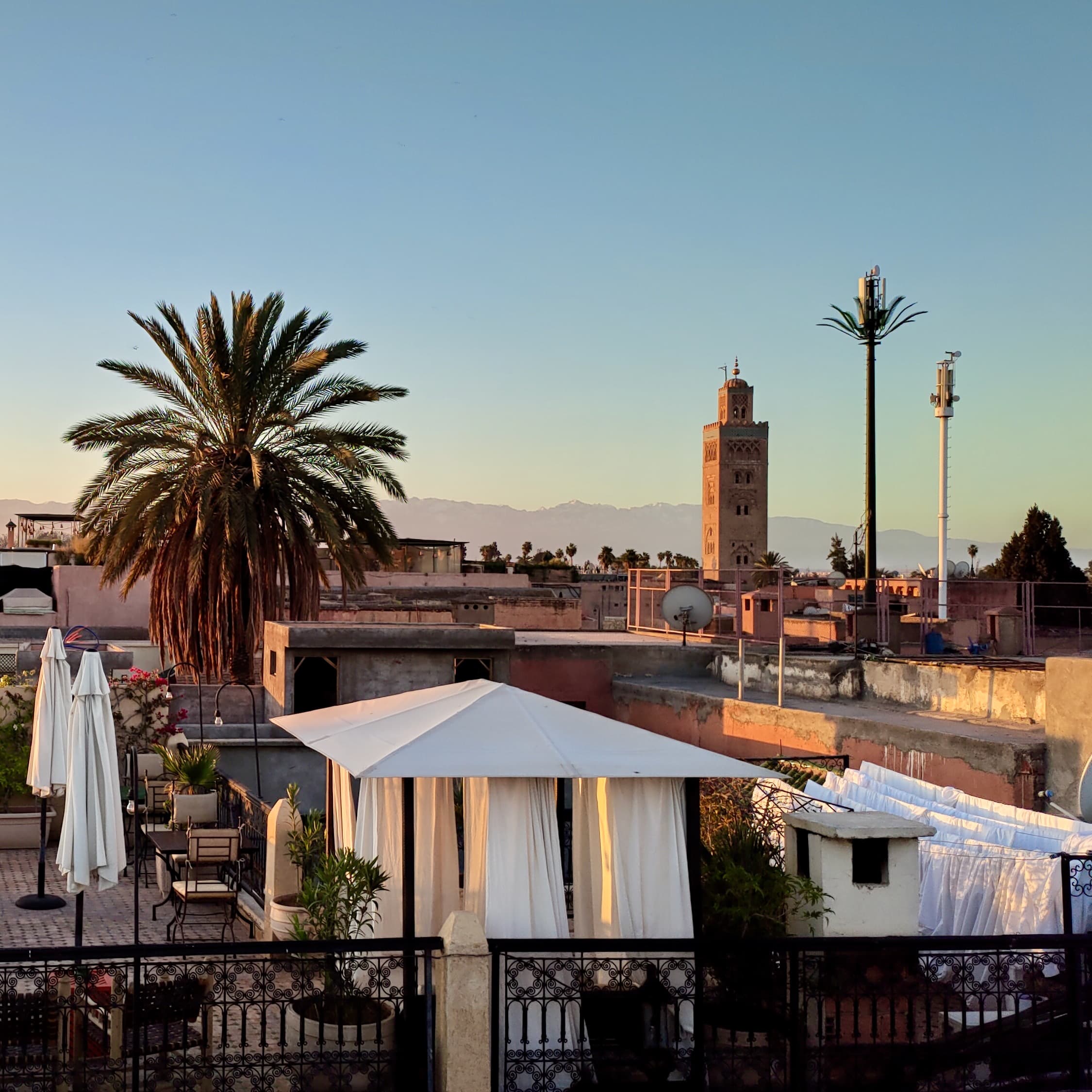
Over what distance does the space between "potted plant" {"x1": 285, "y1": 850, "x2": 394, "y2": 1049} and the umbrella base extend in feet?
14.0

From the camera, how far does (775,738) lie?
61.2 ft

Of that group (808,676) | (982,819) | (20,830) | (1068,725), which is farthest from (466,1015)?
(808,676)

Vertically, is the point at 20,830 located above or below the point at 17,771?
Answer: below

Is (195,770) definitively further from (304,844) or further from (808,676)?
(808,676)

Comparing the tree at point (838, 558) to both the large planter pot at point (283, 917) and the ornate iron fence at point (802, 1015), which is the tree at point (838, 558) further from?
the ornate iron fence at point (802, 1015)

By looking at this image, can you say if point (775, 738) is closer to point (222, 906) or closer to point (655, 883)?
point (222, 906)

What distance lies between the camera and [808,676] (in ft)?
68.6

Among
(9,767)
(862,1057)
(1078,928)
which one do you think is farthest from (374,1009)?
(9,767)

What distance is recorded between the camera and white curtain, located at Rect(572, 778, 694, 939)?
761 centimetres

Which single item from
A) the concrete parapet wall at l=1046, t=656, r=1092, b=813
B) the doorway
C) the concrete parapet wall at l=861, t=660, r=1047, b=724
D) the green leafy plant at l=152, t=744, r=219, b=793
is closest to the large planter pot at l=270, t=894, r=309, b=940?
the green leafy plant at l=152, t=744, r=219, b=793

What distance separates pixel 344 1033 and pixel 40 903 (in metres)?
5.47

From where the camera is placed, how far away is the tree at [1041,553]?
54.8 m

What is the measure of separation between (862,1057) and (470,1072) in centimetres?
225

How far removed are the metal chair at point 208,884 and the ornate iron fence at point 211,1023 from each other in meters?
2.55
